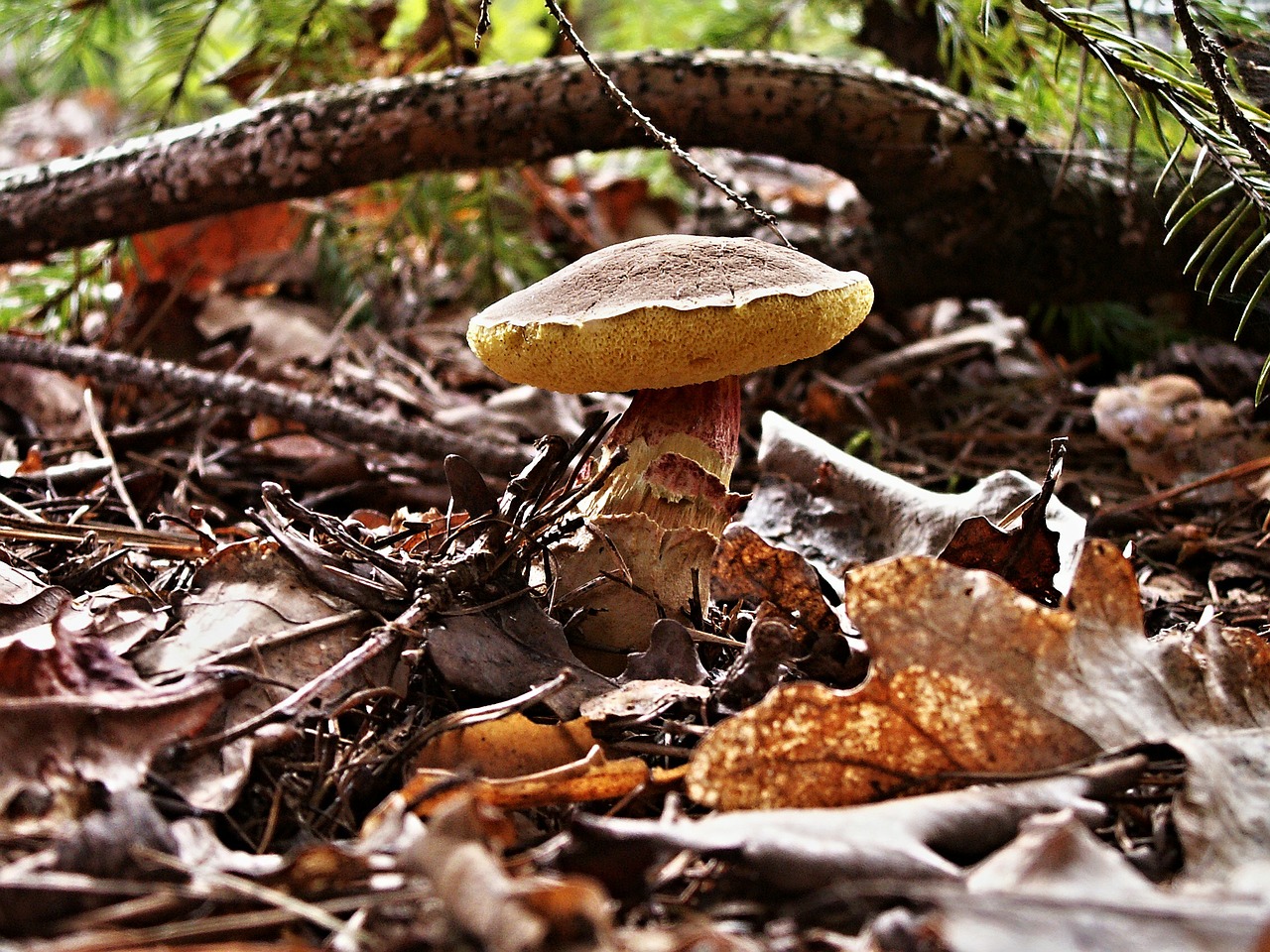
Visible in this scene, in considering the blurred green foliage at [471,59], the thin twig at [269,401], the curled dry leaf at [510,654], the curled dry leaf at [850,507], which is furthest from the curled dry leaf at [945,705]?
the blurred green foliage at [471,59]

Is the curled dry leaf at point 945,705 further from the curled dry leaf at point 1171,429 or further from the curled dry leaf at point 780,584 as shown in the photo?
the curled dry leaf at point 1171,429

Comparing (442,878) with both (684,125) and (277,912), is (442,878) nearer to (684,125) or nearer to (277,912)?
(277,912)

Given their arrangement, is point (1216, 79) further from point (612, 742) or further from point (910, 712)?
point (612, 742)

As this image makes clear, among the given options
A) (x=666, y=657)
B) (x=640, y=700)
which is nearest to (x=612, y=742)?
(x=640, y=700)

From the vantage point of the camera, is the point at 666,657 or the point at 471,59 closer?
the point at 666,657

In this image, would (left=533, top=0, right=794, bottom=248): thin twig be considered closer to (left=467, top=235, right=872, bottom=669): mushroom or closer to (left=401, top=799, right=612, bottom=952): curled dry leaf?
(left=467, top=235, right=872, bottom=669): mushroom

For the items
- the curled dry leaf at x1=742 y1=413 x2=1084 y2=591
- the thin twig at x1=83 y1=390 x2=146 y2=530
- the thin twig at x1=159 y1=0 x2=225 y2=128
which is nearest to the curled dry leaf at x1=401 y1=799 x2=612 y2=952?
the curled dry leaf at x1=742 y1=413 x2=1084 y2=591
